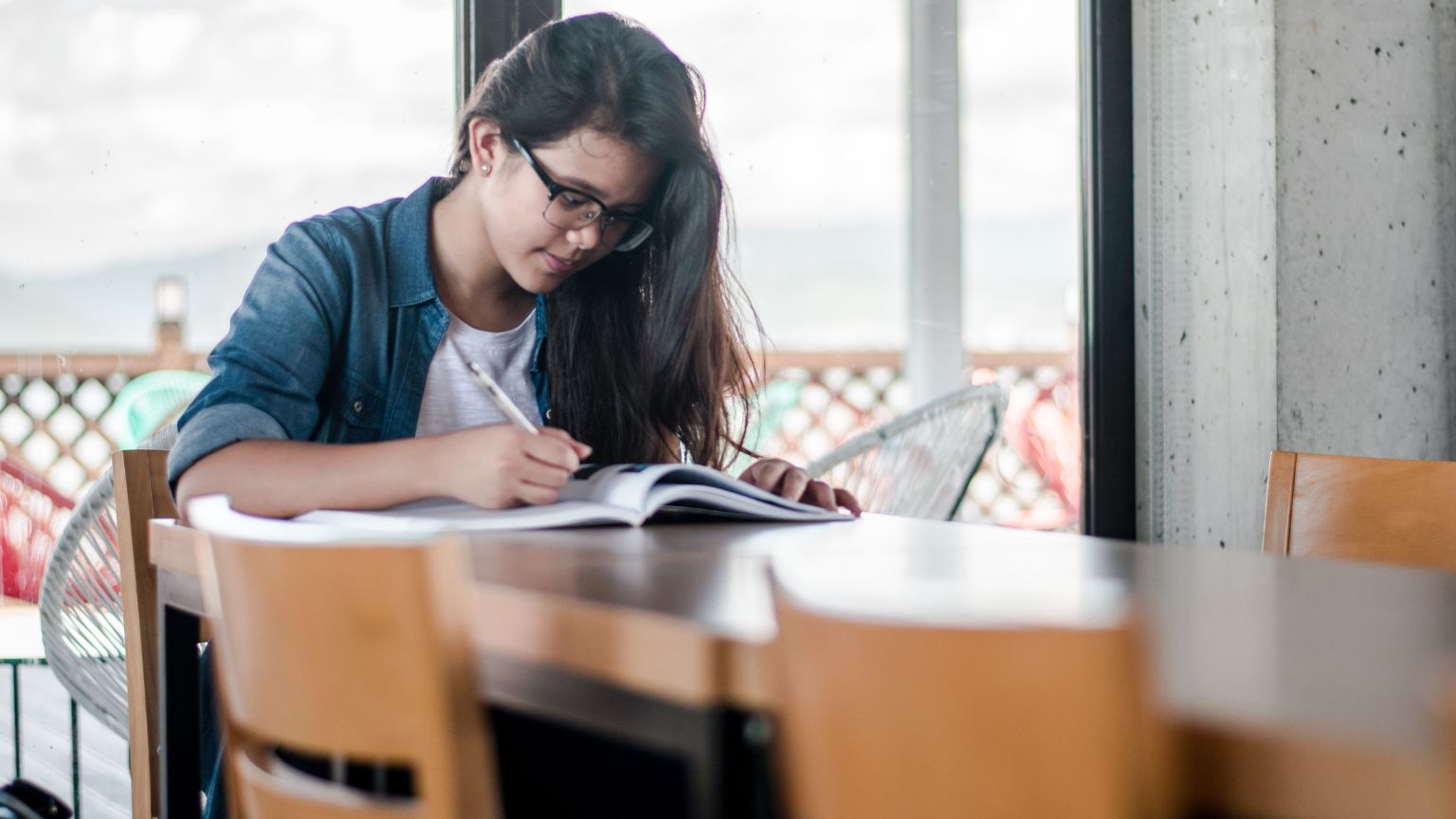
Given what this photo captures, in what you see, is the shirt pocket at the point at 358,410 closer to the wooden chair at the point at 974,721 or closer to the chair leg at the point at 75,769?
the chair leg at the point at 75,769

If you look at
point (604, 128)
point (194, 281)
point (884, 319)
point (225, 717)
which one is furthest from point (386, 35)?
point (225, 717)

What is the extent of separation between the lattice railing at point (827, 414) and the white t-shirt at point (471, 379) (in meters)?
0.52

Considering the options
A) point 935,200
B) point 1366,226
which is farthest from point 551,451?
point 1366,226

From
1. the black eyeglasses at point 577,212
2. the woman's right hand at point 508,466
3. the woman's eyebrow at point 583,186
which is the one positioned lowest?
the woman's right hand at point 508,466

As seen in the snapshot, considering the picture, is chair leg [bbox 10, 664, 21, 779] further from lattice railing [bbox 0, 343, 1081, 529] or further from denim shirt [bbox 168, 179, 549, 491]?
denim shirt [bbox 168, 179, 549, 491]

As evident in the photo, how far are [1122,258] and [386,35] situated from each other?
1302 mm

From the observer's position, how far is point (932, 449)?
1783 millimetres

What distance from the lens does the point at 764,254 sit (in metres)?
2.09

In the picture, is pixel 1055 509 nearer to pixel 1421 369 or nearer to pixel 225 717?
pixel 1421 369

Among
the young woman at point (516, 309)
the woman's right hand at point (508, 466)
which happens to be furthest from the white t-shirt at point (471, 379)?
the woman's right hand at point (508, 466)

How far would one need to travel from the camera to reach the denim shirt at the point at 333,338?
3.73ft

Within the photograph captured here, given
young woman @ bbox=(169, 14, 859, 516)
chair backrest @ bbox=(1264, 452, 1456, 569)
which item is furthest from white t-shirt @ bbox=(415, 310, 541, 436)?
chair backrest @ bbox=(1264, 452, 1456, 569)

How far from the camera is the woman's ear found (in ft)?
4.51

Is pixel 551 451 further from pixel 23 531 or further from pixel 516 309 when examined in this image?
pixel 23 531
